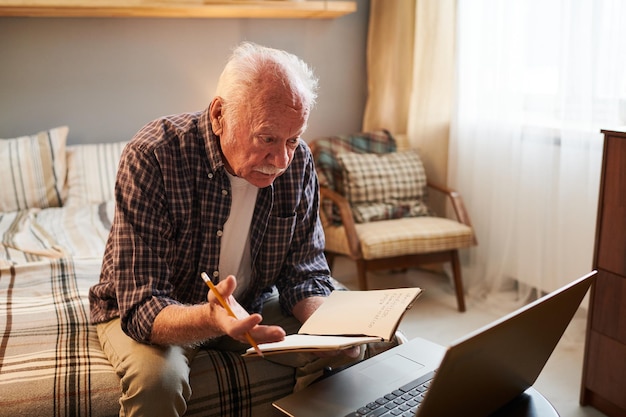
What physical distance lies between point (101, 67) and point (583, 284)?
282 centimetres

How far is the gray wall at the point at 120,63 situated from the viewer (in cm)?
326

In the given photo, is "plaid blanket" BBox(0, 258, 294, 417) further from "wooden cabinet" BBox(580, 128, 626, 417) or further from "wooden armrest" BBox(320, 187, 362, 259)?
"wooden armrest" BBox(320, 187, 362, 259)

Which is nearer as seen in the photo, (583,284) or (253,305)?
(583,284)

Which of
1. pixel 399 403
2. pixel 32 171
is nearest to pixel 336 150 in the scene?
pixel 32 171

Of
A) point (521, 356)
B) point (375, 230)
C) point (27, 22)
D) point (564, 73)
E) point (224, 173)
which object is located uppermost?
point (27, 22)

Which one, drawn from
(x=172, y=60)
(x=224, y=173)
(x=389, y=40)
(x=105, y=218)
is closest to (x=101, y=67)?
(x=172, y=60)

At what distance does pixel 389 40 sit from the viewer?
370 centimetres

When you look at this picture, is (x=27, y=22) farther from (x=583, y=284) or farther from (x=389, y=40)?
(x=583, y=284)

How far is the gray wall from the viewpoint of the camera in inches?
128

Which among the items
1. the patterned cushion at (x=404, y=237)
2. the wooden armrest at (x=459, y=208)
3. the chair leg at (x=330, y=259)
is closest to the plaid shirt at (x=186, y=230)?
the patterned cushion at (x=404, y=237)

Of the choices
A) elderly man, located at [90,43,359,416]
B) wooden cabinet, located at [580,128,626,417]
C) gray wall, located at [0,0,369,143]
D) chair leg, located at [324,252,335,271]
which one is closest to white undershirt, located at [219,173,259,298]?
elderly man, located at [90,43,359,416]

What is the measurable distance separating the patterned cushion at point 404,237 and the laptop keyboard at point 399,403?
163 centimetres

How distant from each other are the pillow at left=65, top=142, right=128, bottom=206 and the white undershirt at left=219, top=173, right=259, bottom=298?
63.5 inches

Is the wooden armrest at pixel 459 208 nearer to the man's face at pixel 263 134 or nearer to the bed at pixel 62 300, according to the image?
the bed at pixel 62 300
